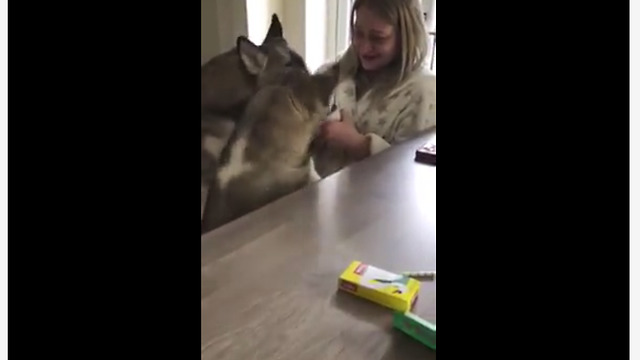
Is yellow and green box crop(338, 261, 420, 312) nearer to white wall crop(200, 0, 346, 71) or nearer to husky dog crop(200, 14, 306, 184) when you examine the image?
husky dog crop(200, 14, 306, 184)

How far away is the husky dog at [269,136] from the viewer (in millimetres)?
975

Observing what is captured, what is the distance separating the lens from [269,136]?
104cm

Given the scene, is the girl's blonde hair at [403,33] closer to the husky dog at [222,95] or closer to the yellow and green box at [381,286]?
the husky dog at [222,95]

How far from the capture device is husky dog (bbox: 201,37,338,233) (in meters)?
0.98

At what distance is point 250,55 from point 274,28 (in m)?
0.06

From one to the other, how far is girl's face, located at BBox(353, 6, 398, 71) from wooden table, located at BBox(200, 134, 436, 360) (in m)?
0.22

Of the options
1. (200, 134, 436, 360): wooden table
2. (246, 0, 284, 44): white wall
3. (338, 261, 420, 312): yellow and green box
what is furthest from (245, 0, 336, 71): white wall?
(338, 261, 420, 312): yellow and green box

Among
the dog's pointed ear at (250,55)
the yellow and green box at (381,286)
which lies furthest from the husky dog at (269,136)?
the yellow and green box at (381,286)

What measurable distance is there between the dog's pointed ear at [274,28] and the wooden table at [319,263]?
299mm

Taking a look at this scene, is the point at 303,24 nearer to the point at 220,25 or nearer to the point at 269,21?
the point at 269,21
